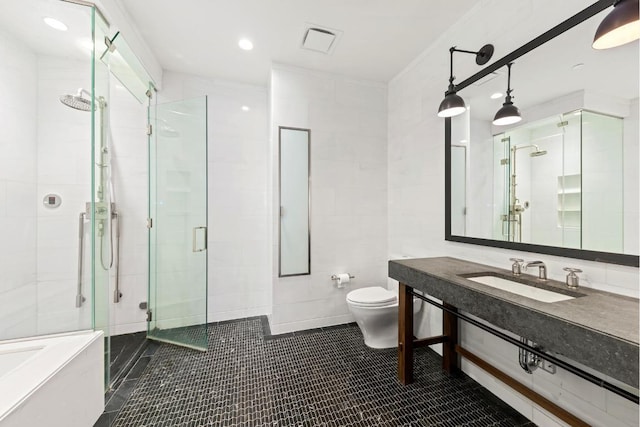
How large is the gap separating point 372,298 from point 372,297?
28 millimetres

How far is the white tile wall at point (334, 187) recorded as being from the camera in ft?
8.18

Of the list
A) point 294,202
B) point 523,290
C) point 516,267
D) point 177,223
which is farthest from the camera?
point 294,202

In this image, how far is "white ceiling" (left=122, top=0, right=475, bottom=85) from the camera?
1757 mm

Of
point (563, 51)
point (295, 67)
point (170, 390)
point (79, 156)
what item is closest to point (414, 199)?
point (563, 51)

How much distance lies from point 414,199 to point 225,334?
216 cm

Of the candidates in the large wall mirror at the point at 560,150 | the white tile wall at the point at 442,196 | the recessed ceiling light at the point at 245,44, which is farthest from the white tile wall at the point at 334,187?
the large wall mirror at the point at 560,150

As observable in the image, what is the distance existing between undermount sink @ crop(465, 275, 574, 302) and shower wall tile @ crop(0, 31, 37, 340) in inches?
111

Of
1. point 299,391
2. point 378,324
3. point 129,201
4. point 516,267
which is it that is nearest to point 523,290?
point 516,267

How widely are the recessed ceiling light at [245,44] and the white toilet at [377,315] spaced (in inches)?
89.2

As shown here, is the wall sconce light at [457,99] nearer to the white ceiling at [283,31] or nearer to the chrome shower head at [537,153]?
the white ceiling at [283,31]

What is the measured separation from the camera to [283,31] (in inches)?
79.0

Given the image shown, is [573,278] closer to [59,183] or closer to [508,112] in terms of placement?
[508,112]

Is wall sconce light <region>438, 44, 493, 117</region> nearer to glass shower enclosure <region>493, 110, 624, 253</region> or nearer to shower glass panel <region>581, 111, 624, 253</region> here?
glass shower enclosure <region>493, 110, 624, 253</region>

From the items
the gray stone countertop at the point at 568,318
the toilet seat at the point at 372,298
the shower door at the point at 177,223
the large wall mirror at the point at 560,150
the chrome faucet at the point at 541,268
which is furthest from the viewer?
the shower door at the point at 177,223
